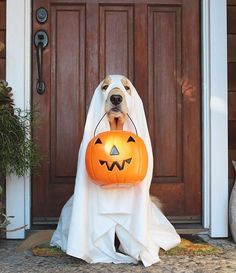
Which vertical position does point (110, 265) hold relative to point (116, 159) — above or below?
below

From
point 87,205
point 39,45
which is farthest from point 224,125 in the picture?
point 39,45

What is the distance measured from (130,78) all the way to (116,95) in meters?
0.83

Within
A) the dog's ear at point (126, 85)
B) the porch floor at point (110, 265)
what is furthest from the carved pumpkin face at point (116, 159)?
the porch floor at point (110, 265)

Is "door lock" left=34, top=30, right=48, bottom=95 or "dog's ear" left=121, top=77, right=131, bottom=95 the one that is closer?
"dog's ear" left=121, top=77, right=131, bottom=95

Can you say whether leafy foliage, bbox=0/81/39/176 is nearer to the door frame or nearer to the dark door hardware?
the door frame

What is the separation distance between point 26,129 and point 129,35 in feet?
3.33

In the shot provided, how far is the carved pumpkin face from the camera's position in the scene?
7.19ft

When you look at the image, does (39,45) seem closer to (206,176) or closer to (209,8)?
(209,8)

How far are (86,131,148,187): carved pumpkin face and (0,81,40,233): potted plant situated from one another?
58 cm

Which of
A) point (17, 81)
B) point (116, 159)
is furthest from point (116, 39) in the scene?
point (116, 159)

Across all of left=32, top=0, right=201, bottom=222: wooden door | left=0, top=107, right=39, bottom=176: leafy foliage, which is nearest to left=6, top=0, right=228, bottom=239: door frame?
left=32, top=0, right=201, bottom=222: wooden door

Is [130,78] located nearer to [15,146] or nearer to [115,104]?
[115,104]

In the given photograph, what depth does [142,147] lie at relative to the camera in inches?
89.2

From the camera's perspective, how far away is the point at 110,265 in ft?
7.47
